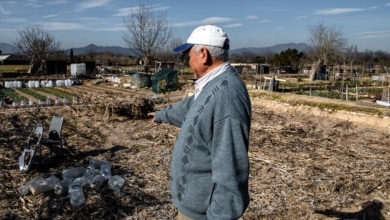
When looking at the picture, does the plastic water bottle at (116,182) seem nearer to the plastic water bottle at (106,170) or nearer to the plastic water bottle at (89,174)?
the plastic water bottle at (106,170)

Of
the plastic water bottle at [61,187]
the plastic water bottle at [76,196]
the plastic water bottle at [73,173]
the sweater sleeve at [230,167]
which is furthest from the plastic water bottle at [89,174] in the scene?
the sweater sleeve at [230,167]

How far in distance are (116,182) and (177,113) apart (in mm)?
3245

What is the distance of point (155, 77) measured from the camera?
21719 millimetres

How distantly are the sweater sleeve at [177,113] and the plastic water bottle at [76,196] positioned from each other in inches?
103

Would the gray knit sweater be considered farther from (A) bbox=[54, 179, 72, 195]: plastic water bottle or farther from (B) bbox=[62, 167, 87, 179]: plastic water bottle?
(B) bbox=[62, 167, 87, 179]: plastic water bottle

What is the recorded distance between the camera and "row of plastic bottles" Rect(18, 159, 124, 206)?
16.7 feet

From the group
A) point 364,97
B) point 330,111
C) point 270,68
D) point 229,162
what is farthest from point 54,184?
point 270,68

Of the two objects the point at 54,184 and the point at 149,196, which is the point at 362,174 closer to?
the point at 149,196

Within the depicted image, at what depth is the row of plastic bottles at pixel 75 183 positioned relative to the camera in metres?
5.09

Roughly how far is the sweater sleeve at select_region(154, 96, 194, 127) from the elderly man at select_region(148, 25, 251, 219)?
1.48 ft

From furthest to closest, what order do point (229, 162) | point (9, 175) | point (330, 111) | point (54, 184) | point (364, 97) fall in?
point (364, 97) < point (330, 111) < point (9, 175) < point (54, 184) < point (229, 162)

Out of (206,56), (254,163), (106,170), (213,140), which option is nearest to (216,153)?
(213,140)

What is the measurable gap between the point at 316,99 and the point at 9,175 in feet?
32.5

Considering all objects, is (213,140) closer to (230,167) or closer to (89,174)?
(230,167)
